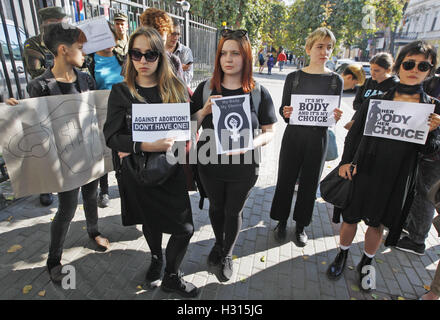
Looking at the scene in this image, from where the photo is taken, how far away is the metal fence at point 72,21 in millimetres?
3594

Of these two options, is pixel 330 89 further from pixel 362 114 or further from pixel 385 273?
pixel 385 273

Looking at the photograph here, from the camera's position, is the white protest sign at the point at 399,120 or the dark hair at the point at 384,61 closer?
the white protest sign at the point at 399,120

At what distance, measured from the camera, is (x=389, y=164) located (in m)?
2.40

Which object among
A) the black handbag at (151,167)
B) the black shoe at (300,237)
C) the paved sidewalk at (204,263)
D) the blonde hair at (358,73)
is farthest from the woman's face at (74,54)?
the blonde hair at (358,73)

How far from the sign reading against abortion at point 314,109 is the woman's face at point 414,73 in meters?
0.69

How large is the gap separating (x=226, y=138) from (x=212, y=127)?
17cm

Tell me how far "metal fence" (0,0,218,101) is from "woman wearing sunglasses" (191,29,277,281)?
2.81 metres

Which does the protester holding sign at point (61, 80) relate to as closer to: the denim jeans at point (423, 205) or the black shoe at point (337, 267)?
the black shoe at point (337, 267)

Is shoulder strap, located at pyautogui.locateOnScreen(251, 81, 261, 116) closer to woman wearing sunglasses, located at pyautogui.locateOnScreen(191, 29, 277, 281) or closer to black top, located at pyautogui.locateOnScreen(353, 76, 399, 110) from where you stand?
woman wearing sunglasses, located at pyautogui.locateOnScreen(191, 29, 277, 281)

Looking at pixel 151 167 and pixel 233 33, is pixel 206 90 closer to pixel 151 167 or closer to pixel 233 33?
pixel 233 33

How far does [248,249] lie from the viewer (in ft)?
10.7

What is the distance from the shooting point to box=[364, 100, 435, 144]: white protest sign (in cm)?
221

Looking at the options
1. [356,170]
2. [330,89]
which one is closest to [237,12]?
[330,89]

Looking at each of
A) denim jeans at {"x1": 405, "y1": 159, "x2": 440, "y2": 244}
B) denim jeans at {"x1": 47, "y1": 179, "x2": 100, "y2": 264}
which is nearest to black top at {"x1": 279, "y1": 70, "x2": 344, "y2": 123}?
denim jeans at {"x1": 405, "y1": 159, "x2": 440, "y2": 244}
